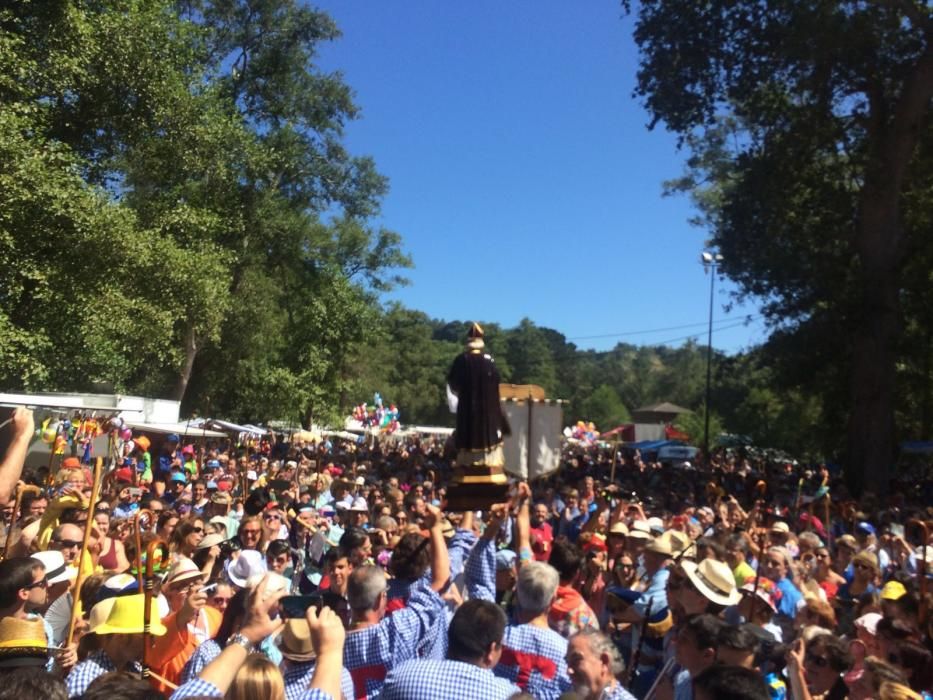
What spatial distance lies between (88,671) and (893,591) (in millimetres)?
5417

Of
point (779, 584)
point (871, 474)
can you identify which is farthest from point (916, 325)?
point (779, 584)

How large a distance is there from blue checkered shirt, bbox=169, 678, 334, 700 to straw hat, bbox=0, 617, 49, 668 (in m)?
0.74

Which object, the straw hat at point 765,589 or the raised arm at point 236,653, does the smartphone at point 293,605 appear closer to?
the raised arm at point 236,653

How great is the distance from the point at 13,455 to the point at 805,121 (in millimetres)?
22186

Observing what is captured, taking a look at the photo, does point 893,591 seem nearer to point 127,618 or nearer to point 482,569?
point 482,569

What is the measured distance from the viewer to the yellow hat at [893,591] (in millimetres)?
5927

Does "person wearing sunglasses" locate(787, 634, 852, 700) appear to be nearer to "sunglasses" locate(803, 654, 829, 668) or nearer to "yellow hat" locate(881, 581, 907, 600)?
"sunglasses" locate(803, 654, 829, 668)

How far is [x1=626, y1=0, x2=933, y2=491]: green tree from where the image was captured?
2062 centimetres

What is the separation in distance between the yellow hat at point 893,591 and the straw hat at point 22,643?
5327 millimetres

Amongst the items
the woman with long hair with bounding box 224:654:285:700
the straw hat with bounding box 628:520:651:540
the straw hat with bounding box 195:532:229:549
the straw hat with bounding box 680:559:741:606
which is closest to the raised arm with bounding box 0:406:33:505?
the woman with long hair with bounding box 224:654:285:700

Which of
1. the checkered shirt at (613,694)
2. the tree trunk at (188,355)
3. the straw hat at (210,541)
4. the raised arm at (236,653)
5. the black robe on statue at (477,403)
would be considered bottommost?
the checkered shirt at (613,694)

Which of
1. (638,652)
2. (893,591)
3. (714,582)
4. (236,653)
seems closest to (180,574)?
(236,653)

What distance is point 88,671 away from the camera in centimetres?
364

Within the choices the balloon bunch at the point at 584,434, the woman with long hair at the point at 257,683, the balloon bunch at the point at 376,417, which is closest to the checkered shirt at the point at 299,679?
the woman with long hair at the point at 257,683
